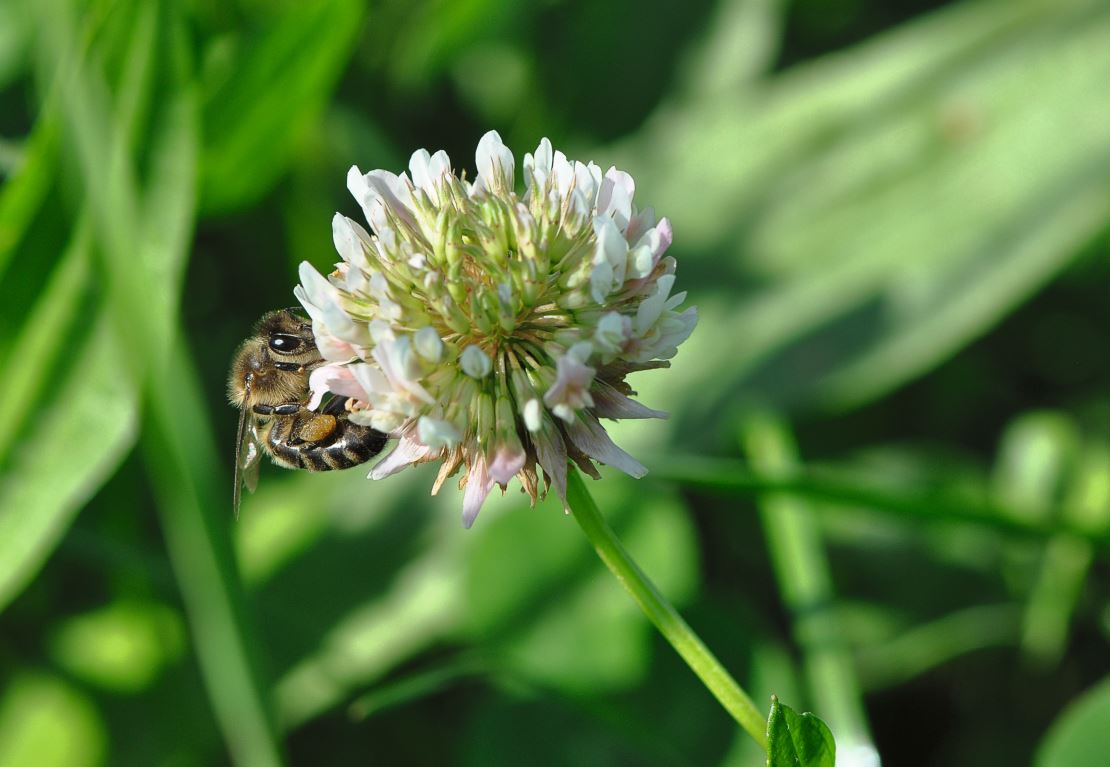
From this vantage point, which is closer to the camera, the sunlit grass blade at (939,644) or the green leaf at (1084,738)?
the green leaf at (1084,738)

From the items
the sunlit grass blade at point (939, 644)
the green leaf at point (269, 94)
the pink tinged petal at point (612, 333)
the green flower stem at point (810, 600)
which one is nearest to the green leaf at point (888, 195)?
the green flower stem at point (810, 600)

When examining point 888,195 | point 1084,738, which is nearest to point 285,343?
point 1084,738

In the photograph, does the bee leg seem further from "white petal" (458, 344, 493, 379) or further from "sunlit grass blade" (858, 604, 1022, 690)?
"sunlit grass blade" (858, 604, 1022, 690)

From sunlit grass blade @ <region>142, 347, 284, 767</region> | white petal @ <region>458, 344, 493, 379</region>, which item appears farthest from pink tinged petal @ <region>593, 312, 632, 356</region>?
sunlit grass blade @ <region>142, 347, 284, 767</region>

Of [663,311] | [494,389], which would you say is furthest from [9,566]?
[663,311]

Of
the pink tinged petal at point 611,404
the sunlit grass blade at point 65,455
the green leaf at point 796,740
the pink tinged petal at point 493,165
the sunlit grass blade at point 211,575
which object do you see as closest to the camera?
the green leaf at point 796,740

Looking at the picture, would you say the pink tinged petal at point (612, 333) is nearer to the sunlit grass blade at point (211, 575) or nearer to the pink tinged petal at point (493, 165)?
the pink tinged petal at point (493, 165)
